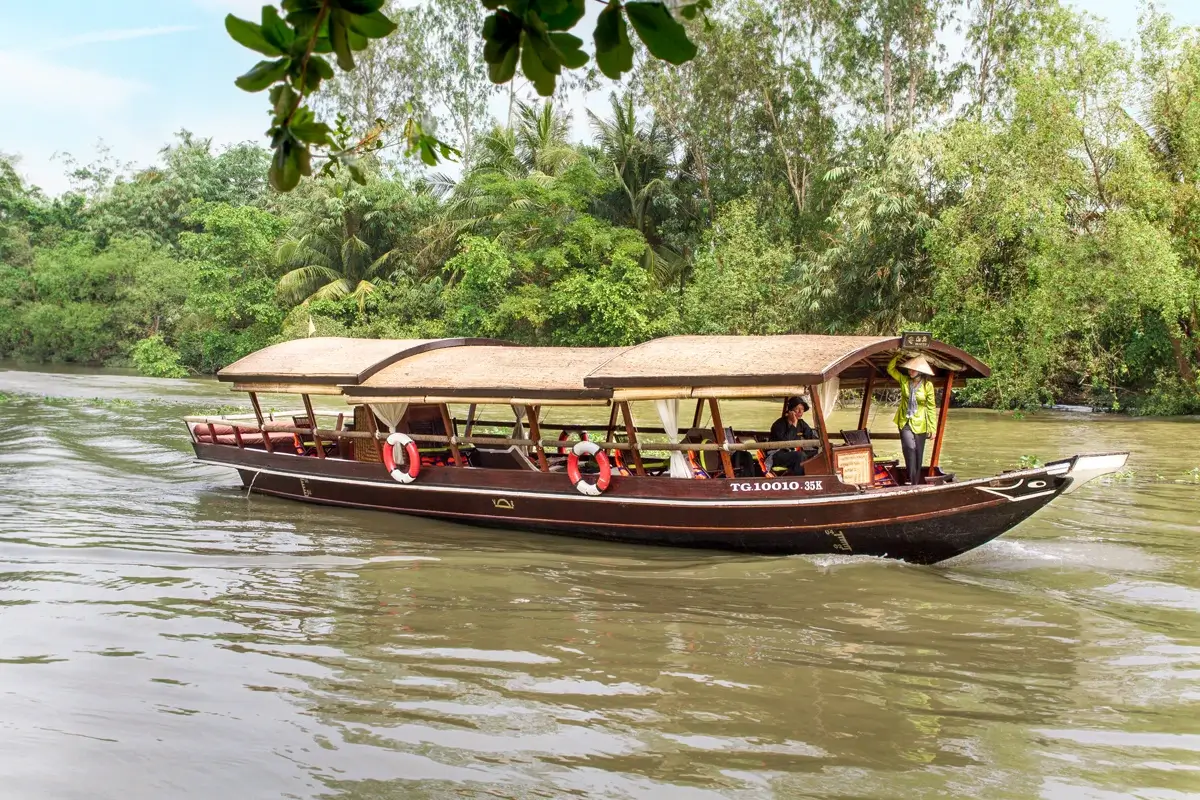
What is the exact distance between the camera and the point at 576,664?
6.29 meters

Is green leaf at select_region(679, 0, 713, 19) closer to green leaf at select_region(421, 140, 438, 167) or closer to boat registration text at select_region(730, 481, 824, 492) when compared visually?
green leaf at select_region(421, 140, 438, 167)

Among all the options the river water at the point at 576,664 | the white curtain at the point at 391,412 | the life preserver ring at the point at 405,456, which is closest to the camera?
the river water at the point at 576,664

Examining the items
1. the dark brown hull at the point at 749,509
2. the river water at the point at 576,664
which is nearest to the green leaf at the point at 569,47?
the river water at the point at 576,664

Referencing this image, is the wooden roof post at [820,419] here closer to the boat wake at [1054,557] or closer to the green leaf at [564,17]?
the boat wake at [1054,557]

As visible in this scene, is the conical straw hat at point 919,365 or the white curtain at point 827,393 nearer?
the white curtain at point 827,393

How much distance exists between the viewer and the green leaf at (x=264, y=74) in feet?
6.57

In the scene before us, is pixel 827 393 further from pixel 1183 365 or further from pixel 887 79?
pixel 887 79

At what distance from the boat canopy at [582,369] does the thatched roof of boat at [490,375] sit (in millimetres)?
12

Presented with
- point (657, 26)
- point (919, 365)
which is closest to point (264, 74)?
point (657, 26)

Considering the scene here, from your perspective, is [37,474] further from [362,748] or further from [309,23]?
[309,23]

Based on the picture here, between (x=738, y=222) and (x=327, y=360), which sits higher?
(x=738, y=222)

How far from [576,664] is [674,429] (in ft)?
11.5

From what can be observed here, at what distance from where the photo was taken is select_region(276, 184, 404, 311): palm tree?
1393 inches

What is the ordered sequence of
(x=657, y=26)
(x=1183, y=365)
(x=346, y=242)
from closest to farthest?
(x=657, y=26) → (x=1183, y=365) → (x=346, y=242)
